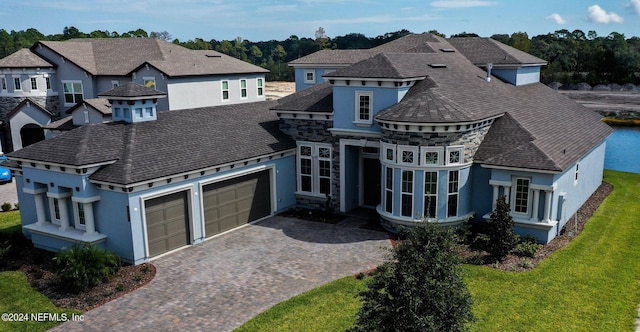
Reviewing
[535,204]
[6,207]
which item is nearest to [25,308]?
[6,207]

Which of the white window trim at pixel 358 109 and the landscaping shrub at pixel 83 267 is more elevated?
the white window trim at pixel 358 109

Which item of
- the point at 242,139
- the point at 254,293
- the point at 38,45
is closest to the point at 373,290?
the point at 254,293

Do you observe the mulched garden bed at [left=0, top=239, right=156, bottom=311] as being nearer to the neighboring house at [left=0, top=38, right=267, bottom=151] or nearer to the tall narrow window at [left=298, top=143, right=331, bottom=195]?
the tall narrow window at [left=298, top=143, right=331, bottom=195]

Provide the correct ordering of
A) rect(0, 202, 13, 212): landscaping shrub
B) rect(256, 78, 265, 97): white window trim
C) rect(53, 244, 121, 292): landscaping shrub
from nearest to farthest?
rect(53, 244, 121, 292): landscaping shrub → rect(0, 202, 13, 212): landscaping shrub → rect(256, 78, 265, 97): white window trim

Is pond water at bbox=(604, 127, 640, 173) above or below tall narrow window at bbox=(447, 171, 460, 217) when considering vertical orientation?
below

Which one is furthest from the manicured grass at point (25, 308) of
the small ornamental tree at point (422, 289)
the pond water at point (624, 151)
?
the pond water at point (624, 151)

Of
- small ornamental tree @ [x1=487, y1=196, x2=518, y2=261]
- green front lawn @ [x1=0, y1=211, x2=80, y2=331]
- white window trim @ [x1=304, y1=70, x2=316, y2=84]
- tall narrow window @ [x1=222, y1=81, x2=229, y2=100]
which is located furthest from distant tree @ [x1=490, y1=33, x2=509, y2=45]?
green front lawn @ [x1=0, y1=211, x2=80, y2=331]

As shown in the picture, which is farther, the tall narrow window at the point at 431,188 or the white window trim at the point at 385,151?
the white window trim at the point at 385,151

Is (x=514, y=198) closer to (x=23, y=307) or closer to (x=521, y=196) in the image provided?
(x=521, y=196)

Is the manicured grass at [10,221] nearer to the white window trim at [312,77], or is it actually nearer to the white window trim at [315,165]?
the white window trim at [315,165]
